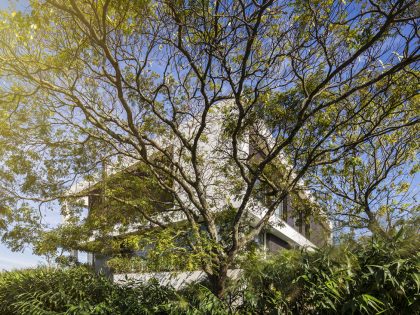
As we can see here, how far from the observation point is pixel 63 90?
945 cm

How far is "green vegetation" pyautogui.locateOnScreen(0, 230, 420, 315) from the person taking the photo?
5.50 meters

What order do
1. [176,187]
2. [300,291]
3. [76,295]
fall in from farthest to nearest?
[176,187], [76,295], [300,291]

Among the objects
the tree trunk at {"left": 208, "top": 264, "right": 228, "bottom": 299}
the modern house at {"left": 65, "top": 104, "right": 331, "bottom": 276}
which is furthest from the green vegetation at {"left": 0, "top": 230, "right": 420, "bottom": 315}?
Answer: the modern house at {"left": 65, "top": 104, "right": 331, "bottom": 276}

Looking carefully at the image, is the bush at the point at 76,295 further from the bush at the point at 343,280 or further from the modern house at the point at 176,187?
the modern house at the point at 176,187

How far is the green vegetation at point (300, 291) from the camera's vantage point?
5504 millimetres

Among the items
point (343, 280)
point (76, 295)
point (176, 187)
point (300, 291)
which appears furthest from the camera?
point (176, 187)

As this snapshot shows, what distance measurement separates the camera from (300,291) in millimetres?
6379

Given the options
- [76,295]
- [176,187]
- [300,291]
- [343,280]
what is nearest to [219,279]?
[300,291]

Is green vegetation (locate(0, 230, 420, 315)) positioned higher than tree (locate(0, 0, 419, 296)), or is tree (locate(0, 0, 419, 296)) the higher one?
tree (locate(0, 0, 419, 296))

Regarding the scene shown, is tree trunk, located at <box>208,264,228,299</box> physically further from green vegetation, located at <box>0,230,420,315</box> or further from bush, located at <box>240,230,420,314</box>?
bush, located at <box>240,230,420,314</box>

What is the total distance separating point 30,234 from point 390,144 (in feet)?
35.2

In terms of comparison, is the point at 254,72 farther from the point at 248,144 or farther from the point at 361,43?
the point at 248,144

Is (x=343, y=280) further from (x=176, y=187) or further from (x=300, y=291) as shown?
(x=176, y=187)

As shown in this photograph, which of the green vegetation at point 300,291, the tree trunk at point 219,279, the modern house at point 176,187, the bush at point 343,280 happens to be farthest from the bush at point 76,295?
the modern house at point 176,187
